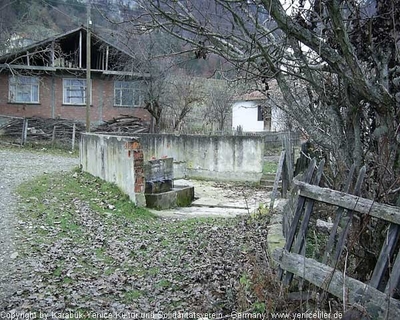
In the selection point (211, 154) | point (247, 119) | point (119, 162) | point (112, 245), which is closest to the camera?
point (112, 245)

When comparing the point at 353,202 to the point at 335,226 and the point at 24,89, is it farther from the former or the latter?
the point at 24,89

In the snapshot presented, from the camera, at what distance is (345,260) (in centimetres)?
331

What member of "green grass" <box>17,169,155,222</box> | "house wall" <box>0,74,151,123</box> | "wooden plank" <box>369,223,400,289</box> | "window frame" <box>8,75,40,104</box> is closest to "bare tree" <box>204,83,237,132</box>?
"house wall" <box>0,74,151,123</box>

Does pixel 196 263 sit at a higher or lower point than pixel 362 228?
lower

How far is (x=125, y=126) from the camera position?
89.9 feet

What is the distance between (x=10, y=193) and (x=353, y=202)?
31.6 feet

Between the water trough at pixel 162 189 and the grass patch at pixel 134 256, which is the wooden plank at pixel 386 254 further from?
the water trough at pixel 162 189

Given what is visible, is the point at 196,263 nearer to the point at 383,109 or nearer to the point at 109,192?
the point at 383,109

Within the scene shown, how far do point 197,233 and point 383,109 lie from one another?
5.22 m

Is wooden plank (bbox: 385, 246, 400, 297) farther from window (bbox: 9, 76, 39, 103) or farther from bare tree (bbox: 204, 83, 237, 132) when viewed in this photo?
bare tree (bbox: 204, 83, 237, 132)

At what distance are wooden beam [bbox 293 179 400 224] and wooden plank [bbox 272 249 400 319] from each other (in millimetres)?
487

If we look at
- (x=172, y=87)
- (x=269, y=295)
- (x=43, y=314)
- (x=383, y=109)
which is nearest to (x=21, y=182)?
(x=43, y=314)

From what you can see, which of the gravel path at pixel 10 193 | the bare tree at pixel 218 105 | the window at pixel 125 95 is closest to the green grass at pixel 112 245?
the gravel path at pixel 10 193

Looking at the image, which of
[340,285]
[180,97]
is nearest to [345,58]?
[340,285]
